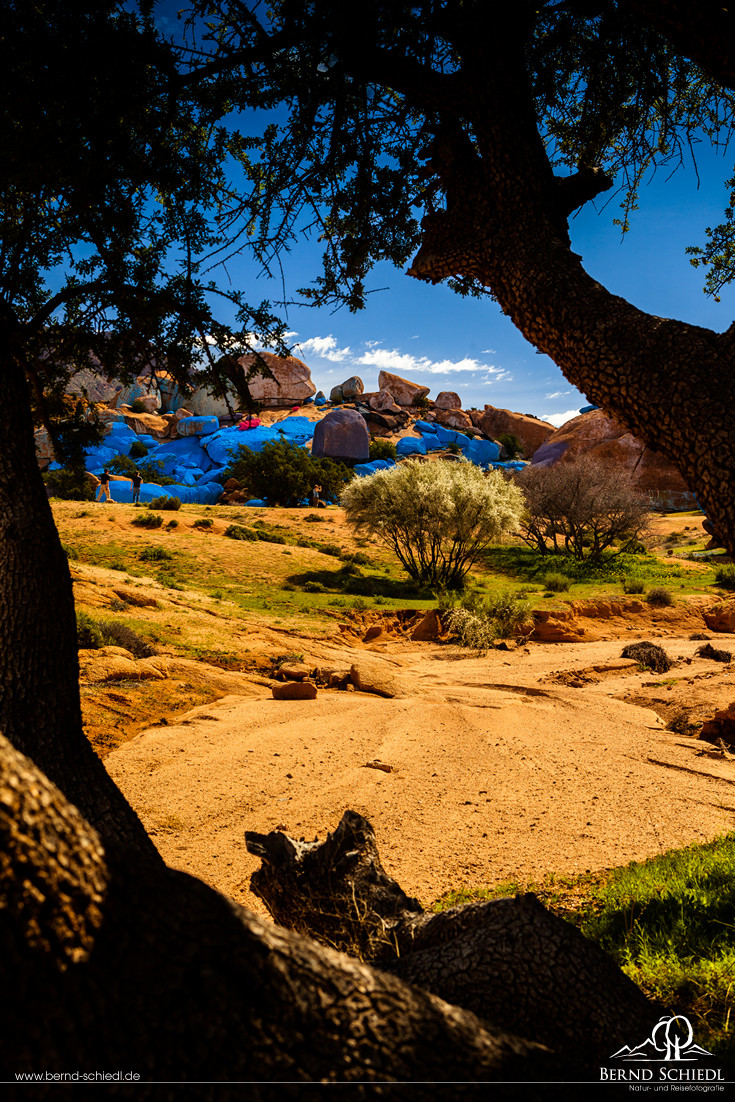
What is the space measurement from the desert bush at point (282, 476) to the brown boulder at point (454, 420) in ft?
155

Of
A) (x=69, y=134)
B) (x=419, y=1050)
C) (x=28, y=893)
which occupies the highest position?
(x=69, y=134)

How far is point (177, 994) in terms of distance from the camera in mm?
1043

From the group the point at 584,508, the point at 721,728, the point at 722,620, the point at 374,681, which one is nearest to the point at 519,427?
the point at 584,508

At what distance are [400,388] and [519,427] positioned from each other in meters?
21.2

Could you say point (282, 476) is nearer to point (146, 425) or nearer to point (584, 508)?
point (584, 508)

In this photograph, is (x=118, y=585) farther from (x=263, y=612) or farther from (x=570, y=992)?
(x=570, y=992)

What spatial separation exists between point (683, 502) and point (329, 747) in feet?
173

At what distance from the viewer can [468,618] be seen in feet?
49.9

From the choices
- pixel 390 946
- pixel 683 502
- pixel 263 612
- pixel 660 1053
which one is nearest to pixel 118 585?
pixel 263 612

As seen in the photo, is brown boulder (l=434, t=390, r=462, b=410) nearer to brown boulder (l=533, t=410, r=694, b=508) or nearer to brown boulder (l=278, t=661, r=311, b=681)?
brown boulder (l=533, t=410, r=694, b=508)

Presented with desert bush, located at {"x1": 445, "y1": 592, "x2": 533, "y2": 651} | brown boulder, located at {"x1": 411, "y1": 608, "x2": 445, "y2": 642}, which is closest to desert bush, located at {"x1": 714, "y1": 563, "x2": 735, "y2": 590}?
desert bush, located at {"x1": 445, "y1": 592, "x2": 533, "y2": 651}

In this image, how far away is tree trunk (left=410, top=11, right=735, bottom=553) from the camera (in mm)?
2102

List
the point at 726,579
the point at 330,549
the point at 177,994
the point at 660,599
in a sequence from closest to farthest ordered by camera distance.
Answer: the point at 177,994
the point at 660,599
the point at 726,579
the point at 330,549

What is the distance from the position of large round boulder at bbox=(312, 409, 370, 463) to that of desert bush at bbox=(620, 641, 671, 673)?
193 ft
